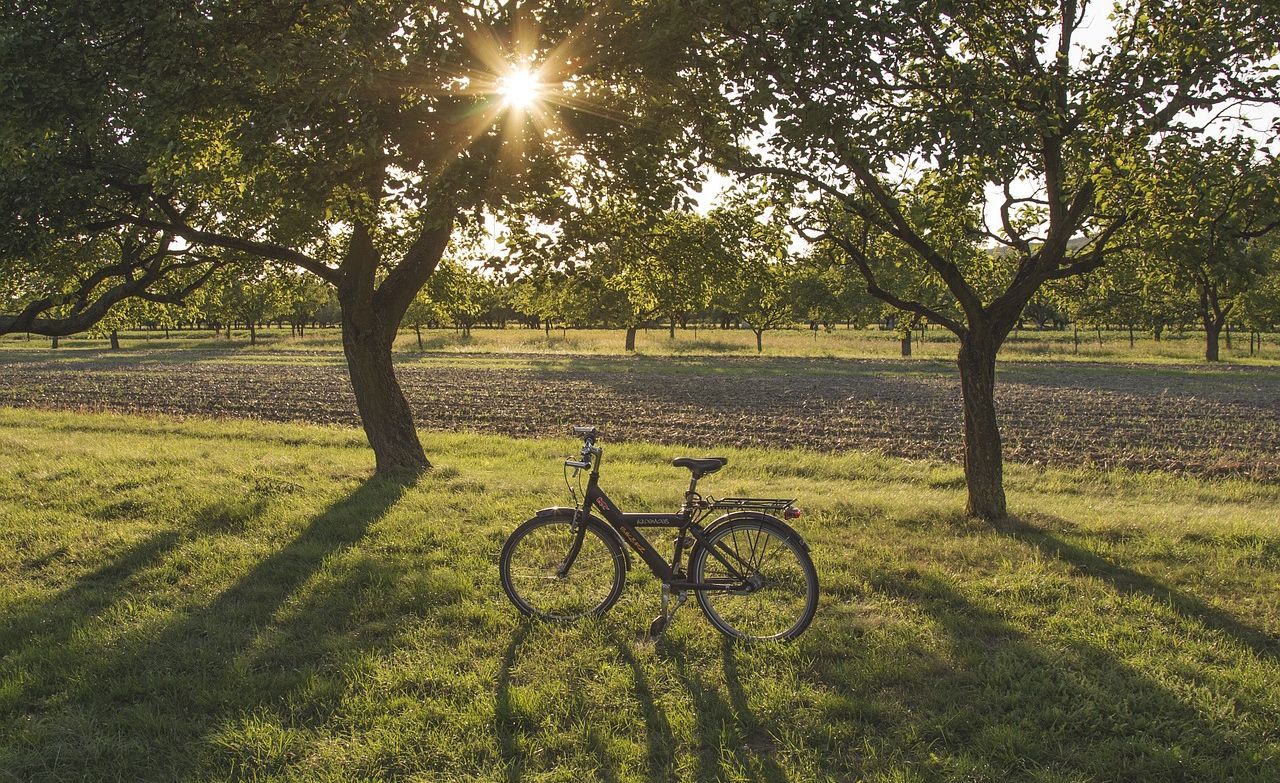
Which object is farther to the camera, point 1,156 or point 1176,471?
point 1176,471

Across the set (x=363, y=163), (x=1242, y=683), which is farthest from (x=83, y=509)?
(x=1242, y=683)

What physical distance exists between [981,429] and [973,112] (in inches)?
163

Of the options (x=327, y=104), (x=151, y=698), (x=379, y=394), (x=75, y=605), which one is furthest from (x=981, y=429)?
(x=75, y=605)

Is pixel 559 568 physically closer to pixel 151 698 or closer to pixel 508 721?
pixel 508 721

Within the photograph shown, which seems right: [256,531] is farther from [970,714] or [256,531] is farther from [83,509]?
[970,714]

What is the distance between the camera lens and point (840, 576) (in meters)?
6.94

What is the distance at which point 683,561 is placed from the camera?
235 inches

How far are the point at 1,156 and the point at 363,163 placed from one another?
4.22 meters

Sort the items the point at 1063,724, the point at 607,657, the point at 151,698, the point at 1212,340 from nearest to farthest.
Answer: the point at 1063,724 → the point at 151,698 → the point at 607,657 → the point at 1212,340

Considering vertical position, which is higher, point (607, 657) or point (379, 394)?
point (379, 394)

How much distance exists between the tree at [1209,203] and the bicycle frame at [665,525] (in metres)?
5.01

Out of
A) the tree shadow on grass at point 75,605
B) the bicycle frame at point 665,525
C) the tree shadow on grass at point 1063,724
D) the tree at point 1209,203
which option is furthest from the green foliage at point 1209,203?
the tree shadow on grass at point 75,605

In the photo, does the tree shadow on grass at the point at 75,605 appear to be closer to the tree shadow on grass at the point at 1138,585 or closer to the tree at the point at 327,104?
the tree at the point at 327,104

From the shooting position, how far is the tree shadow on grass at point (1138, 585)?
217 inches
